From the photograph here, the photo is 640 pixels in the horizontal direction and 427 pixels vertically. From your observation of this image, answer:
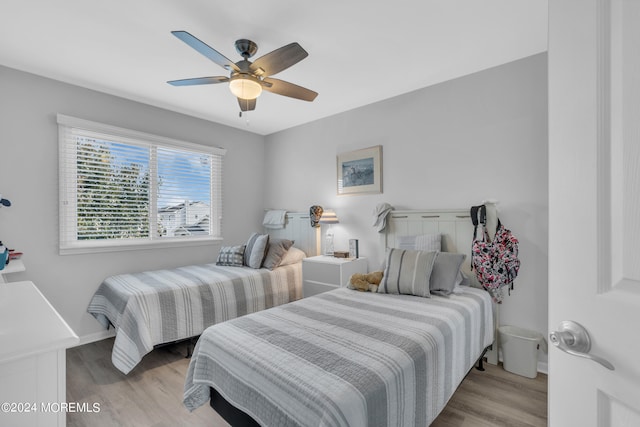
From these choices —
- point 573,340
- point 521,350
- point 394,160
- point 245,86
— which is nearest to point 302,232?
point 394,160

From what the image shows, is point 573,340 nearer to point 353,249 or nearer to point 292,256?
point 353,249

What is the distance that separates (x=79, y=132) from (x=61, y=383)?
311cm

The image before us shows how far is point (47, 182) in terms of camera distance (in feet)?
9.57

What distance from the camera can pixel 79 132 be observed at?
3.12 meters

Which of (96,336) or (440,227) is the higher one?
(440,227)

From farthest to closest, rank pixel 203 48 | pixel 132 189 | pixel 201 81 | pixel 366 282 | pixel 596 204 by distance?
pixel 132 189
pixel 366 282
pixel 201 81
pixel 203 48
pixel 596 204

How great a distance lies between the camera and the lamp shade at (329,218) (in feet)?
12.4

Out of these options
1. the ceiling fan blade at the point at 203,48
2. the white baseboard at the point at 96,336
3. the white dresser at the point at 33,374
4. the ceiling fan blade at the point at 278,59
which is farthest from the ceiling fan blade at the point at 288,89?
the white baseboard at the point at 96,336

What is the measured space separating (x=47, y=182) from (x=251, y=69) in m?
2.47

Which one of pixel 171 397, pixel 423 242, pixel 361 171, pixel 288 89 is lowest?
pixel 171 397

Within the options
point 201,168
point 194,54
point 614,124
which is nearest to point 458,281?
point 614,124

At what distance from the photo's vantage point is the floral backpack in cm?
240

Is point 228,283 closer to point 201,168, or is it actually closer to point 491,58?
point 201,168

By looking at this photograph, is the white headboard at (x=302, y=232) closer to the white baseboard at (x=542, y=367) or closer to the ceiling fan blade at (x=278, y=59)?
the ceiling fan blade at (x=278, y=59)
